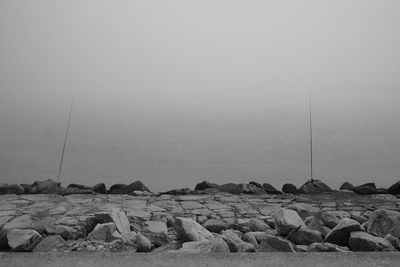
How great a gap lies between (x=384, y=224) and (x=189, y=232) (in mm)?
2160

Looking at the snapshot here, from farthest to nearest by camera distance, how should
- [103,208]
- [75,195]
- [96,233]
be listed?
[75,195]
[103,208]
[96,233]

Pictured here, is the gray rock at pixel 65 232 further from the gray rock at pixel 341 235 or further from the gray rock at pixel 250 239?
the gray rock at pixel 341 235

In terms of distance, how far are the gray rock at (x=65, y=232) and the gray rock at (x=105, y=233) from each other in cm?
18

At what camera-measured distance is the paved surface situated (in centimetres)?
274

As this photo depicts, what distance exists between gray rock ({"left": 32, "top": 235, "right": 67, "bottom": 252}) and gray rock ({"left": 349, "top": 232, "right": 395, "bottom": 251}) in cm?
282

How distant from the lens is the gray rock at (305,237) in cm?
363

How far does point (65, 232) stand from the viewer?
378cm

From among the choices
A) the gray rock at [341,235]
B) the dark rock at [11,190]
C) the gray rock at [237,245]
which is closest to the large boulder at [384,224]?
the gray rock at [341,235]

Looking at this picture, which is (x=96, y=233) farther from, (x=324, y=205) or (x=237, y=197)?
(x=324, y=205)

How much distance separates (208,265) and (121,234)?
1321 mm

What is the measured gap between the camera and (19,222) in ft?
14.3

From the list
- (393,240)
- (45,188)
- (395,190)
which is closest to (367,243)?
(393,240)

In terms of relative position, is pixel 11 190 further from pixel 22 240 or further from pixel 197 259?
pixel 197 259

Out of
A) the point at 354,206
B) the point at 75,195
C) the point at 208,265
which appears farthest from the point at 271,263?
the point at 75,195
